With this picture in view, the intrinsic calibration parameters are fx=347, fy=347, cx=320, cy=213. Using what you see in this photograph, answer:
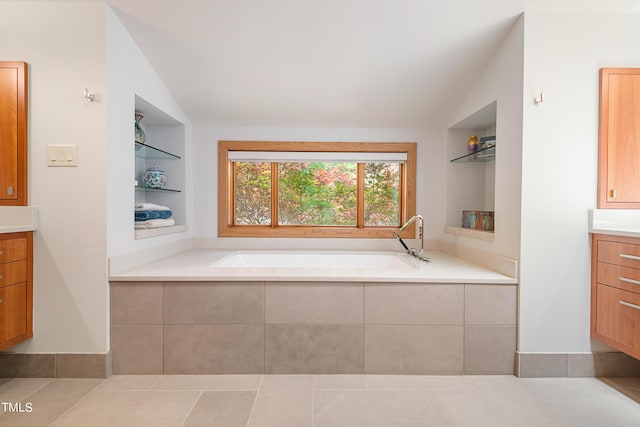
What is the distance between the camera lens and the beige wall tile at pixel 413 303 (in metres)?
1.99

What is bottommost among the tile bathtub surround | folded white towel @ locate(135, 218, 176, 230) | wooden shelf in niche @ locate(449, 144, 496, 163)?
the tile bathtub surround

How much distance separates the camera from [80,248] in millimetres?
1969

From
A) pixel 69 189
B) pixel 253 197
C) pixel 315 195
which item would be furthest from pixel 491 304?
pixel 69 189

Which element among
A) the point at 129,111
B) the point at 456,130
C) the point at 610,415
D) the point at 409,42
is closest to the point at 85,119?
the point at 129,111

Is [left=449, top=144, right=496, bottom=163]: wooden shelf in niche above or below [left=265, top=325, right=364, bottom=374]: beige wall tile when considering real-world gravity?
above

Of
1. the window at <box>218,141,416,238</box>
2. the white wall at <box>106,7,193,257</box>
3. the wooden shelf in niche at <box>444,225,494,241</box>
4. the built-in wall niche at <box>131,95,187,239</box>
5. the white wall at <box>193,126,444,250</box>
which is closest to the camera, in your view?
the white wall at <box>106,7,193,257</box>

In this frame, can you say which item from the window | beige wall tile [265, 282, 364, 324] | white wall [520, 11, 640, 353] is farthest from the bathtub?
white wall [520, 11, 640, 353]

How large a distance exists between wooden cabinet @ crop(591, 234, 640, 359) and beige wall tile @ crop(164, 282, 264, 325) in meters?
→ 1.90

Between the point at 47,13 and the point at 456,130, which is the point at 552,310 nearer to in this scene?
the point at 456,130

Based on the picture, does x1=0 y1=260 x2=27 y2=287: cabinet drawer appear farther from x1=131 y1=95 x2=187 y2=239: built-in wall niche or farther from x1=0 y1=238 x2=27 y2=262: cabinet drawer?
x1=131 y1=95 x2=187 y2=239: built-in wall niche

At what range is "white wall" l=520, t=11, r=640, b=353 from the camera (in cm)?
199

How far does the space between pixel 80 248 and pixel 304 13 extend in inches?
73.6

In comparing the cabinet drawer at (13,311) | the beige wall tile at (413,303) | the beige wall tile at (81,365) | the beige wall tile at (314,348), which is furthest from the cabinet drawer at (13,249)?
the beige wall tile at (413,303)

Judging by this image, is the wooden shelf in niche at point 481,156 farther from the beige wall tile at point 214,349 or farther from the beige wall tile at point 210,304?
the beige wall tile at point 214,349
